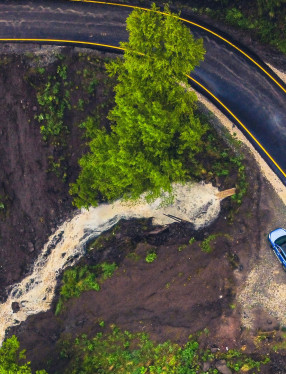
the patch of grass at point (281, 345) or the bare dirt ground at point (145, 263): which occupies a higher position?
the bare dirt ground at point (145, 263)

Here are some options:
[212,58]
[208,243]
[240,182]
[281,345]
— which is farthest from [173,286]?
[212,58]

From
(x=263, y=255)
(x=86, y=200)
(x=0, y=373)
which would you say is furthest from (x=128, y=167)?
(x=0, y=373)

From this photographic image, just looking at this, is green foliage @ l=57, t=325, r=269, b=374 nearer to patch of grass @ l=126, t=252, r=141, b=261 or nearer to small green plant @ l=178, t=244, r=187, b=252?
patch of grass @ l=126, t=252, r=141, b=261

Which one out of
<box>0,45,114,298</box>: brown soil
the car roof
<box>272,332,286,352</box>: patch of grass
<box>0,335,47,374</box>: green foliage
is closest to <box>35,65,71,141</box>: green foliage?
<box>0,45,114,298</box>: brown soil

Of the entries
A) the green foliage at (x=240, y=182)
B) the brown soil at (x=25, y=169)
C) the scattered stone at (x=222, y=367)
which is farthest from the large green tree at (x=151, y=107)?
the scattered stone at (x=222, y=367)

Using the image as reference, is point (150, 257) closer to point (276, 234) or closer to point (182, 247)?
point (182, 247)

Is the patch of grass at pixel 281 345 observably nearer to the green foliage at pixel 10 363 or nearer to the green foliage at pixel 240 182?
the green foliage at pixel 240 182

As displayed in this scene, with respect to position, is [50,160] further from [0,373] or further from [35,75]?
[0,373]
